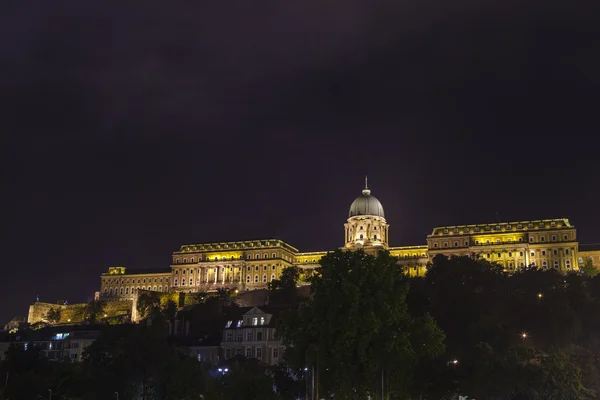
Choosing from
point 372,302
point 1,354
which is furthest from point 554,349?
point 1,354

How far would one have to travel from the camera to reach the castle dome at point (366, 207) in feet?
637

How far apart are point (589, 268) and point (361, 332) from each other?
11192cm

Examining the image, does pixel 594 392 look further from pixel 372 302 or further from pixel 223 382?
pixel 223 382

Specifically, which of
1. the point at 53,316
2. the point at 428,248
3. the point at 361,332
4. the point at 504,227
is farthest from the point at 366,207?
the point at 361,332

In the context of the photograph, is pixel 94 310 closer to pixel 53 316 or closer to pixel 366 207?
pixel 53 316

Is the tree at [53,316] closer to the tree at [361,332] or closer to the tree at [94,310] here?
the tree at [94,310]

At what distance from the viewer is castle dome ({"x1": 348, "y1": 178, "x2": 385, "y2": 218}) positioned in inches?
7643

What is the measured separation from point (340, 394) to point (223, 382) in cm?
2244

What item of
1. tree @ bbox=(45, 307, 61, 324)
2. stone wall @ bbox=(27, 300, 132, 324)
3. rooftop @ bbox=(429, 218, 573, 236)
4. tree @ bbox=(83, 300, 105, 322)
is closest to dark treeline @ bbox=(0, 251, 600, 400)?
rooftop @ bbox=(429, 218, 573, 236)

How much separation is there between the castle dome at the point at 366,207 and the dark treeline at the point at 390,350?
107m

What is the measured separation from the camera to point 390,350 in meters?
53.8

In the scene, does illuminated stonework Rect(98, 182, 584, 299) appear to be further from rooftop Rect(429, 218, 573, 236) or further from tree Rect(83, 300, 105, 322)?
tree Rect(83, 300, 105, 322)

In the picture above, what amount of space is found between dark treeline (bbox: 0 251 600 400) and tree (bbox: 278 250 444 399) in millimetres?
83

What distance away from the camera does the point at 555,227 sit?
546ft
